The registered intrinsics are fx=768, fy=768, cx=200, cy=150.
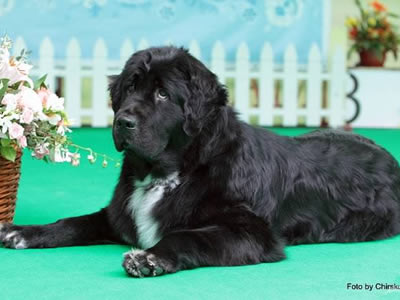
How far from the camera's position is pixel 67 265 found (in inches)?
137

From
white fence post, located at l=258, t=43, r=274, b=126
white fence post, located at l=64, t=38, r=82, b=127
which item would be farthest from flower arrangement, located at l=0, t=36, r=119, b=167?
white fence post, located at l=258, t=43, r=274, b=126

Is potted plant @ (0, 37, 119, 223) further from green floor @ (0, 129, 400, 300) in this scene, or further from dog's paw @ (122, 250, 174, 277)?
dog's paw @ (122, 250, 174, 277)

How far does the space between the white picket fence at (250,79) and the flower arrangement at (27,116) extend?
6.52m

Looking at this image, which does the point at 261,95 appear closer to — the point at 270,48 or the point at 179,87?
the point at 270,48

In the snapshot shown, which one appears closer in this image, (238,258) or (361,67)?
(238,258)

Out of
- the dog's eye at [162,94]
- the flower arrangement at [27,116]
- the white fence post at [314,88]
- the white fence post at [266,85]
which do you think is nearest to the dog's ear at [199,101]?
the dog's eye at [162,94]

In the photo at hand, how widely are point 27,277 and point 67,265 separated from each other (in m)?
0.27

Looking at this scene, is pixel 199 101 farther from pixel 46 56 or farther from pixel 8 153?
pixel 46 56

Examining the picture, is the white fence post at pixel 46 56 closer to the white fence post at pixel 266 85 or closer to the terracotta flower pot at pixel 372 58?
the white fence post at pixel 266 85

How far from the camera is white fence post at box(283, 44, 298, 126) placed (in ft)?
37.2

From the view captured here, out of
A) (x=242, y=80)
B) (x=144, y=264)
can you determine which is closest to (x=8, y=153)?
(x=144, y=264)

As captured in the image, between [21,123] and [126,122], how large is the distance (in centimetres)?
86

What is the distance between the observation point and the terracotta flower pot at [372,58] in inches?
480

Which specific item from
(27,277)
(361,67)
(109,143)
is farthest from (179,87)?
(361,67)
